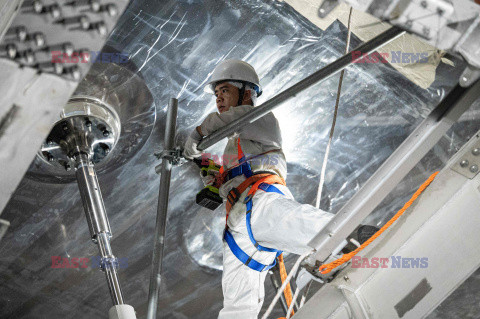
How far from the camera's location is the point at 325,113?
397 centimetres

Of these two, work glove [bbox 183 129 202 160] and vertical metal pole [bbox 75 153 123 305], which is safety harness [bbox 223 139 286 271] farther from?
vertical metal pole [bbox 75 153 123 305]

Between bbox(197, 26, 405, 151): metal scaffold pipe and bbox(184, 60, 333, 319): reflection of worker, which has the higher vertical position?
bbox(197, 26, 405, 151): metal scaffold pipe

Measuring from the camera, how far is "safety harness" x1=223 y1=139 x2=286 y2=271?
136 inches

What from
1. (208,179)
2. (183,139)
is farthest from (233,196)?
(183,139)

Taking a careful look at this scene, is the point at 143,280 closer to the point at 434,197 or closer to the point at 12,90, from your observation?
the point at 434,197

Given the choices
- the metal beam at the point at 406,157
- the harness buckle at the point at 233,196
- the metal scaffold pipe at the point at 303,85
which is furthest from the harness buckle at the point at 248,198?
the metal beam at the point at 406,157

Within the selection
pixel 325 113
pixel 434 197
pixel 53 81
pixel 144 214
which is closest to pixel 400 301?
pixel 434 197

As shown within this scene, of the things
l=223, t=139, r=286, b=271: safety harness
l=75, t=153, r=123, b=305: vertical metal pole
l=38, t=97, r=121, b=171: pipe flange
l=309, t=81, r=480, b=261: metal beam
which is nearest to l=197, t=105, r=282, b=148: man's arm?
l=223, t=139, r=286, b=271: safety harness

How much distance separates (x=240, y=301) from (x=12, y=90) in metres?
2.27

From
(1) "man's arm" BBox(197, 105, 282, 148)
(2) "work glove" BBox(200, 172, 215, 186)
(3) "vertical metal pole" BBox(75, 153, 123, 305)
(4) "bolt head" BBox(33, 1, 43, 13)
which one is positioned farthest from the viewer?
(2) "work glove" BBox(200, 172, 215, 186)

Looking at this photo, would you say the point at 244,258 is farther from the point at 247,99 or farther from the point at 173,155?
the point at 247,99

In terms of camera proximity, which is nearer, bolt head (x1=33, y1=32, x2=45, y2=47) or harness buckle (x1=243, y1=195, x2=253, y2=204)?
bolt head (x1=33, y1=32, x2=45, y2=47)

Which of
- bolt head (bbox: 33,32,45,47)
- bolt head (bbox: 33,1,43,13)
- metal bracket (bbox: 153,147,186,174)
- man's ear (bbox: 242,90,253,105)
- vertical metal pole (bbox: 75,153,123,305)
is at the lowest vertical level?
vertical metal pole (bbox: 75,153,123,305)

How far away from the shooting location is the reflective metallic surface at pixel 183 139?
137 inches
